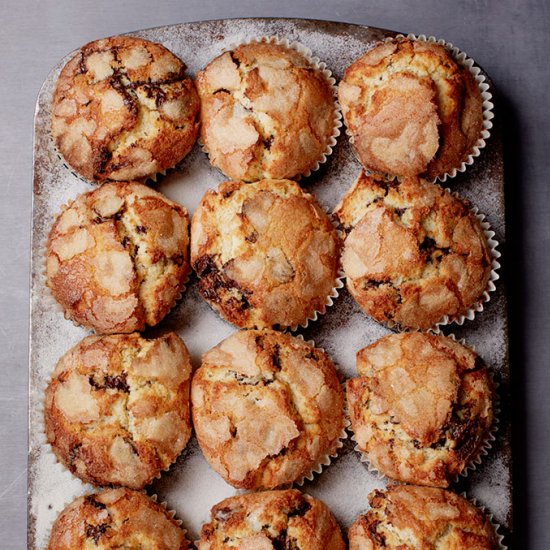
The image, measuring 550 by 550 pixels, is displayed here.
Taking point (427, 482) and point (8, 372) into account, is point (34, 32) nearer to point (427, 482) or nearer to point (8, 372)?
point (8, 372)

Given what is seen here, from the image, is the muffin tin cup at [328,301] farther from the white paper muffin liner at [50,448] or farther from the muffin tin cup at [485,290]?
the white paper muffin liner at [50,448]

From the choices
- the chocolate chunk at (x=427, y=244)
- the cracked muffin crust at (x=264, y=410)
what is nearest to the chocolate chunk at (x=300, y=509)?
the cracked muffin crust at (x=264, y=410)

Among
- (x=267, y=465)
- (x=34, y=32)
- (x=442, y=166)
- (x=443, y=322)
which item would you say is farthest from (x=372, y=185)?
(x=34, y=32)

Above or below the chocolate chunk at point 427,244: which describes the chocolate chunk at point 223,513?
A: below

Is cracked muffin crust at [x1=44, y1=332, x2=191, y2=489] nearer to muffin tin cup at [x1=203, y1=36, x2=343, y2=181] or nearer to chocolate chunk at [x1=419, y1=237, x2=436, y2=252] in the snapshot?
muffin tin cup at [x1=203, y1=36, x2=343, y2=181]

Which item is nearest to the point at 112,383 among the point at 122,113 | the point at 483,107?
the point at 122,113

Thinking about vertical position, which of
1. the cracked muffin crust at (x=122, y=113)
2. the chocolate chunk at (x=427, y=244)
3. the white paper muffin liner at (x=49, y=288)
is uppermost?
the cracked muffin crust at (x=122, y=113)

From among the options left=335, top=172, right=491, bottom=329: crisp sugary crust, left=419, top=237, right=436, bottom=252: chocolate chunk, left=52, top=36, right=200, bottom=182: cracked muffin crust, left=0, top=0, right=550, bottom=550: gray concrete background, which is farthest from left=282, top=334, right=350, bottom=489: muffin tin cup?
left=52, top=36, right=200, bottom=182: cracked muffin crust

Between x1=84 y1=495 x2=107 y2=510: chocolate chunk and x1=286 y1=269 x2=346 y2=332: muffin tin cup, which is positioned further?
x1=286 y1=269 x2=346 y2=332: muffin tin cup
